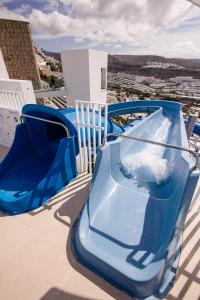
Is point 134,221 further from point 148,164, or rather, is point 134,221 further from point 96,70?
point 96,70

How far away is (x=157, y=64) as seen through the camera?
34625 mm

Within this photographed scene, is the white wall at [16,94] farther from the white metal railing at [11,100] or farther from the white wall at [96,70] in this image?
the white wall at [96,70]

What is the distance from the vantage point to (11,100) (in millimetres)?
3703

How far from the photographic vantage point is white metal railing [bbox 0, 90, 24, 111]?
3623 millimetres

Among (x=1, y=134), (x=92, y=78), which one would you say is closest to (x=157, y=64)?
(x=92, y=78)

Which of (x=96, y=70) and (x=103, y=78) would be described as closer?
(x=96, y=70)

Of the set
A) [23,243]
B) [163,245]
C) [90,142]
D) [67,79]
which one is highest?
[67,79]

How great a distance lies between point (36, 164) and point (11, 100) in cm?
160

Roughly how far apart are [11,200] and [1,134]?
2.51m

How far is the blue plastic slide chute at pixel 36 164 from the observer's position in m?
2.49

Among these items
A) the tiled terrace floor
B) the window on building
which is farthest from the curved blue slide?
the window on building

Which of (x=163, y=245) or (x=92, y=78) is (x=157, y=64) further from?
(x=163, y=245)

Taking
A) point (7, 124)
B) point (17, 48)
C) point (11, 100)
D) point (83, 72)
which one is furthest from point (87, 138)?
point (17, 48)

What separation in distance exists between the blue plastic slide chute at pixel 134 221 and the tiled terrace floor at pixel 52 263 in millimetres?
106
